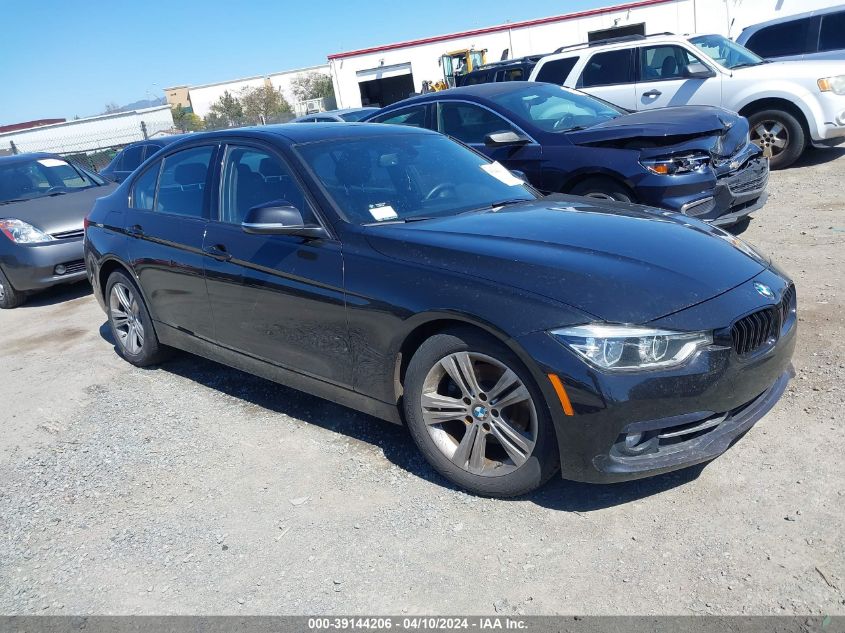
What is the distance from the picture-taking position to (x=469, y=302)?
303cm

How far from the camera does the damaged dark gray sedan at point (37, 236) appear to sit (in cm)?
762

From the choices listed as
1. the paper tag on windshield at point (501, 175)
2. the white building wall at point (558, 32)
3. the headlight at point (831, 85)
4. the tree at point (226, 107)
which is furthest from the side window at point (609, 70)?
A: the tree at point (226, 107)

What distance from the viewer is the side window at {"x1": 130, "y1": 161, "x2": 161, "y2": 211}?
5.00 m

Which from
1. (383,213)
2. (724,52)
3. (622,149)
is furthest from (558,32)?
(383,213)

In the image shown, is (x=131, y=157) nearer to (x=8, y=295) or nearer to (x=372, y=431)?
(x=8, y=295)

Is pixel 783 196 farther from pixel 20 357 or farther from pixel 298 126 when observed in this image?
pixel 20 357

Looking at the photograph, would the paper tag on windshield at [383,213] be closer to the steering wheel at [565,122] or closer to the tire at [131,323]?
the tire at [131,323]

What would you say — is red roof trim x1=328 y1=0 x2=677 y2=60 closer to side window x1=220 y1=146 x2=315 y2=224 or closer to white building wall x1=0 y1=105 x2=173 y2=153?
white building wall x1=0 y1=105 x2=173 y2=153

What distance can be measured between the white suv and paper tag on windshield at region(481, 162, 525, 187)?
6288 mm

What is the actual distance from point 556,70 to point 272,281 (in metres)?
8.15

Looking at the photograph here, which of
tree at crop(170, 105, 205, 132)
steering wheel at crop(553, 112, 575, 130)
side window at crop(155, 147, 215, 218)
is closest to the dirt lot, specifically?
side window at crop(155, 147, 215, 218)

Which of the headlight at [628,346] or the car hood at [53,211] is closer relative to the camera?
the headlight at [628,346]

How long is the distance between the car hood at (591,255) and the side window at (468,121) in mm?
3367

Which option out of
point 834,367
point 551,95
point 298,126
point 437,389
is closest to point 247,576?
point 437,389
